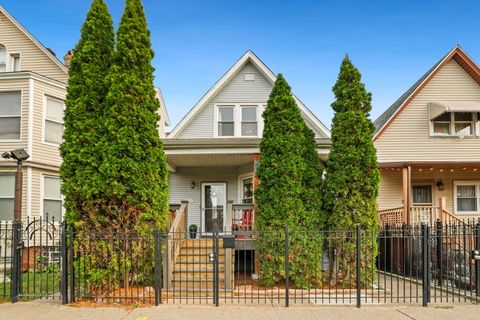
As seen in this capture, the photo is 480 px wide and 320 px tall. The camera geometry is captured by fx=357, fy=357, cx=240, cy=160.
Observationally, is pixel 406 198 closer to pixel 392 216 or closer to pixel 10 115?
pixel 392 216

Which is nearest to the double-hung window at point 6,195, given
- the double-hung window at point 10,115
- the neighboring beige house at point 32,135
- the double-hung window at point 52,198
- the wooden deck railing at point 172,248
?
the neighboring beige house at point 32,135

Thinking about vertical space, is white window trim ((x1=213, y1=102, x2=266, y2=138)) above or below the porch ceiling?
above

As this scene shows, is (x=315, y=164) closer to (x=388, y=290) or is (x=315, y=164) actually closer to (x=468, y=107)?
(x=388, y=290)

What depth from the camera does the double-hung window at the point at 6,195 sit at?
11613 mm

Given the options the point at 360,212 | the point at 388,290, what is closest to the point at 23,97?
the point at 360,212

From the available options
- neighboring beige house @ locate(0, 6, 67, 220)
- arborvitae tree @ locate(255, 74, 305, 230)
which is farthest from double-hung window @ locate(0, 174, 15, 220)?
arborvitae tree @ locate(255, 74, 305, 230)

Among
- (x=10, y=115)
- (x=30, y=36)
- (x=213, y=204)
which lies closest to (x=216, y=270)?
(x=213, y=204)

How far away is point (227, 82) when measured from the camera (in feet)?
45.6

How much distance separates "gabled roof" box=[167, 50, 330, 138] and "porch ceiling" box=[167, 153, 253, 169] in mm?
1352

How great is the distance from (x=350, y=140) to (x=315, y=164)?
1.04 meters

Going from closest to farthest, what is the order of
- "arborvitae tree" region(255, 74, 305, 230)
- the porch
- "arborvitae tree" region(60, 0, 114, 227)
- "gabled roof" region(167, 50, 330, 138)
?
"arborvitae tree" region(60, 0, 114, 227), "arborvitae tree" region(255, 74, 305, 230), "gabled roof" region(167, 50, 330, 138), the porch

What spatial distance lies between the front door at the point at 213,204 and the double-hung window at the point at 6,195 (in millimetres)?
6433

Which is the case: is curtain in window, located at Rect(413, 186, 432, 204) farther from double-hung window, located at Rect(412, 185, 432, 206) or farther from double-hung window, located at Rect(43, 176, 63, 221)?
double-hung window, located at Rect(43, 176, 63, 221)

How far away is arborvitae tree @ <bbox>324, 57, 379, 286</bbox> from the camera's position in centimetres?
842
